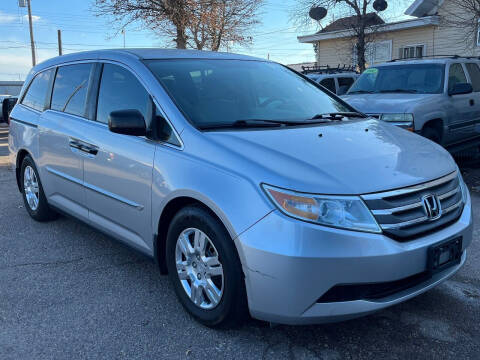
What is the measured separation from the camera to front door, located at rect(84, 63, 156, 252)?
10.5 feet

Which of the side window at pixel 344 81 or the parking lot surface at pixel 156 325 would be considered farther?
the side window at pixel 344 81

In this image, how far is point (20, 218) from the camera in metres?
5.37

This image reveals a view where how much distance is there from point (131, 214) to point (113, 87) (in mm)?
1088

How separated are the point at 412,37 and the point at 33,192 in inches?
723

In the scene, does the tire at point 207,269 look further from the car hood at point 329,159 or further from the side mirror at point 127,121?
the side mirror at point 127,121

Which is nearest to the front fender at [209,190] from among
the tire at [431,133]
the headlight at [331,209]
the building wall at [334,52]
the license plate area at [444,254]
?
the headlight at [331,209]

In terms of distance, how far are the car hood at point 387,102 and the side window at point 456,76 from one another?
0.68 meters

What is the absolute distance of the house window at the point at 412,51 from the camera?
63.6 ft

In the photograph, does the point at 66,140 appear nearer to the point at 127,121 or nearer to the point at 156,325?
the point at 127,121

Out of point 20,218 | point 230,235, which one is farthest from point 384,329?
point 20,218

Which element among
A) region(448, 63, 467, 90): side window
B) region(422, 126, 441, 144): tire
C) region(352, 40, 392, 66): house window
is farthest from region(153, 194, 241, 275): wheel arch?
region(352, 40, 392, 66): house window

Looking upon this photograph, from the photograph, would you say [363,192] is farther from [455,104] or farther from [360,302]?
[455,104]

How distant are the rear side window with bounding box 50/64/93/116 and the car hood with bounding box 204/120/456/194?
1738 millimetres

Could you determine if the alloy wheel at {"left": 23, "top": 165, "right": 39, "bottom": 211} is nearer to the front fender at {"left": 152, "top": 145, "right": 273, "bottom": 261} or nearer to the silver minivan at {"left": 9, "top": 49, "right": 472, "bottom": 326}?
the silver minivan at {"left": 9, "top": 49, "right": 472, "bottom": 326}
